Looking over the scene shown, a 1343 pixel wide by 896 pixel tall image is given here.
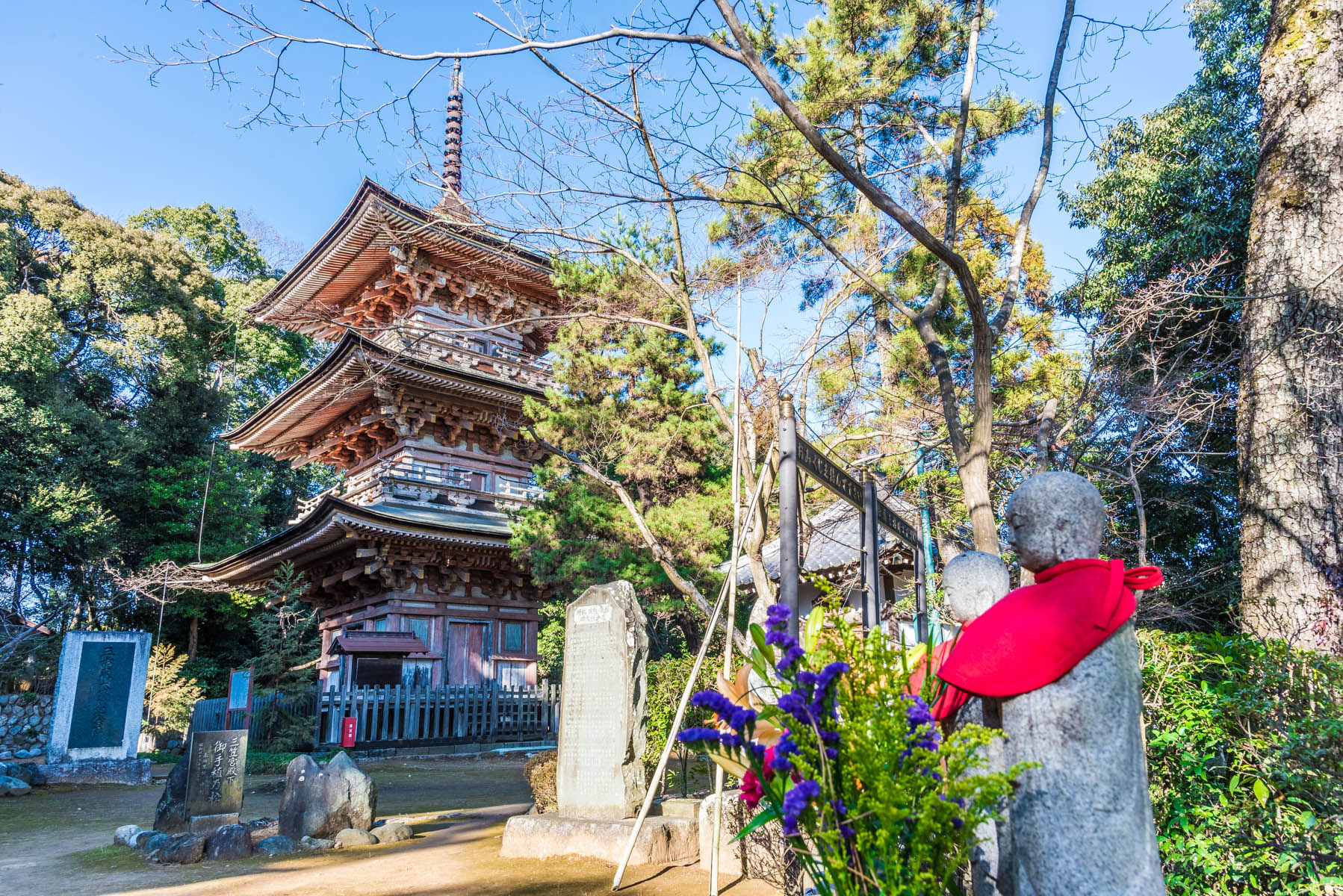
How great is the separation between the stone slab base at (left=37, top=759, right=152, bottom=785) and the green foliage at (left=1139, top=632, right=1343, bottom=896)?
12.2 m

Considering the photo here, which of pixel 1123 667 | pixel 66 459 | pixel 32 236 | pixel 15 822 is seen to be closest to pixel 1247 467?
pixel 1123 667

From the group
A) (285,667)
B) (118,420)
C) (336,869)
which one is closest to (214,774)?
(336,869)

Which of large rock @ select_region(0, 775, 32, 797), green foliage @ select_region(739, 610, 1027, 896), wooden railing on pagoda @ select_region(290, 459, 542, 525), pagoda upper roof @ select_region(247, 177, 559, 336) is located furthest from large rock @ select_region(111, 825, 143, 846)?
pagoda upper roof @ select_region(247, 177, 559, 336)

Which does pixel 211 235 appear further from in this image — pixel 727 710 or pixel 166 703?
pixel 727 710

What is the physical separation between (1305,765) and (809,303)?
26.8ft

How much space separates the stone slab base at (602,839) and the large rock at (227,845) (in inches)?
74.1

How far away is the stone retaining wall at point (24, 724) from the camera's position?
38.3ft

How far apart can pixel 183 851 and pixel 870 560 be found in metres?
5.24

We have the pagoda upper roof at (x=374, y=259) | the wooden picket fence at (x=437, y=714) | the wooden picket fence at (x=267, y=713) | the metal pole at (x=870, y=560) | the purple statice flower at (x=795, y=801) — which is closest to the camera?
the purple statice flower at (x=795, y=801)

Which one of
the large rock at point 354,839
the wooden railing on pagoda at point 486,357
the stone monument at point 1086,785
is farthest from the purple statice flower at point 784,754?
the wooden railing on pagoda at point 486,357

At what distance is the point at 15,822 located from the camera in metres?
7.34

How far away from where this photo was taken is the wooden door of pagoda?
14.3 metres

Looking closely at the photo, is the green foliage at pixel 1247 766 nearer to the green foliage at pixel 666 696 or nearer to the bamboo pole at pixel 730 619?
the bamboo pole at pixel 730 619

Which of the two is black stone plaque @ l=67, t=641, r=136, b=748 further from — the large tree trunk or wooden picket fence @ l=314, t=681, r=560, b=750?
the large tree trunk
